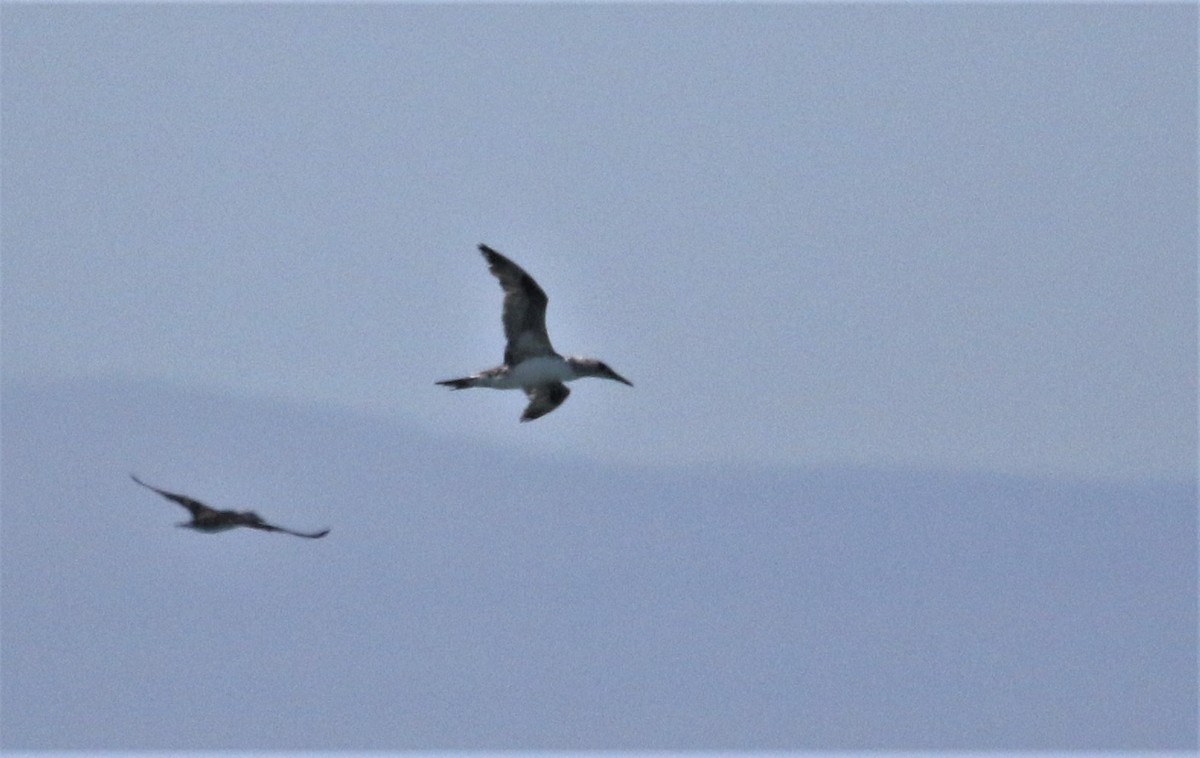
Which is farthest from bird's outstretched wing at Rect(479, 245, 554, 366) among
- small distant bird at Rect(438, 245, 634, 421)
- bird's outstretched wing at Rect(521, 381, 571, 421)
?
bird's outstretched wing at Rect(521, 381, 571, 421)

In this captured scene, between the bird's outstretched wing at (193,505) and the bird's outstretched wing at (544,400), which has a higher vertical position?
the bird's outstretched wing at (544,400)

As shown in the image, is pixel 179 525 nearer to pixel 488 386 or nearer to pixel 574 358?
pixel 488 386

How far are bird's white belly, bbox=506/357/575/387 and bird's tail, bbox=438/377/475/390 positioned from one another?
93 cm

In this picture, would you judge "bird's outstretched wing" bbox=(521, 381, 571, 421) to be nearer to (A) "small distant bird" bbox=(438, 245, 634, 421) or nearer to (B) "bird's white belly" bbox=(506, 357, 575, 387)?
(A) "small distant bird" bbox=(438, 245, 634, 421)

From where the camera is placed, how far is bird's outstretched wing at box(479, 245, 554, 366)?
105ft

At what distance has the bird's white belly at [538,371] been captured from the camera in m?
33.0

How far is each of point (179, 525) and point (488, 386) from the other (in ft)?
25.1

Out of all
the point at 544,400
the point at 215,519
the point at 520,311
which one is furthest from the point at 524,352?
the point at 215,519

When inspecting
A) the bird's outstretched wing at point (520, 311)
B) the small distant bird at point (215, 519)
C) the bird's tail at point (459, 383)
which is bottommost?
the small distant bird at point (215, 519)

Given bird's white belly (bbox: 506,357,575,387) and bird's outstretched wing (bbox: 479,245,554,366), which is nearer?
bird's outstretched wing (bbox: 479,245,554,366)

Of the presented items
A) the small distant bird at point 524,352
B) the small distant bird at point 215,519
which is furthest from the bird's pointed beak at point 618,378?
the small distant bird at point 215,519

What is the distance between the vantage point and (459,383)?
32375 millimetres

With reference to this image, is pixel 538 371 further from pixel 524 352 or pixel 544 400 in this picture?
pixel 544 400

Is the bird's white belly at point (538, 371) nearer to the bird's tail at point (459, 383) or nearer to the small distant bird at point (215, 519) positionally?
the bird's tail at point (459, 383)
